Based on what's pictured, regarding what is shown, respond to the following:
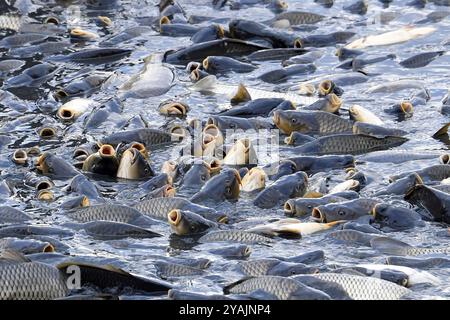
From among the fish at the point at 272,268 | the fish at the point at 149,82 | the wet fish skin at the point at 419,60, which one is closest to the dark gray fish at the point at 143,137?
the fish at the point at 149,82

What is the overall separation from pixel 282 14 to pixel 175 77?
2.76 metres

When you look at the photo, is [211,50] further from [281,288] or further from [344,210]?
[281,288]

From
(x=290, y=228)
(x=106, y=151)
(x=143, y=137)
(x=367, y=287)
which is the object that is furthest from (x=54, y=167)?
(x=367, y=287)

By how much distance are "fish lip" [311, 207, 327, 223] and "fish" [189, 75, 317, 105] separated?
3.12m

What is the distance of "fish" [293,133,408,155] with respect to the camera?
11.0 m

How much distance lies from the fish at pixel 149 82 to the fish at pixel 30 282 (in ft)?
17.1

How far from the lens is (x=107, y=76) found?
13.6 m

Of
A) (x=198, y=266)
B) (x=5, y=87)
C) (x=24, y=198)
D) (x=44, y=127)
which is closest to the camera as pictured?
(x=198, y=266)

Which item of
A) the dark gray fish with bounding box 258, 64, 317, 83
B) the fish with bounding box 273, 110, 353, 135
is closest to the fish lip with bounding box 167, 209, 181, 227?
the fish with bounding box 273, 110, 353, 135

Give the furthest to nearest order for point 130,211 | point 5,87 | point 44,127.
A: point 5,87, point 44,127, point 130,211

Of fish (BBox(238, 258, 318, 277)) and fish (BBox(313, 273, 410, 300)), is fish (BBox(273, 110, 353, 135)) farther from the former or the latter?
fish (BBox(313, 273, 410, 300))

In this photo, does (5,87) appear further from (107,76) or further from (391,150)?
(391,150)
